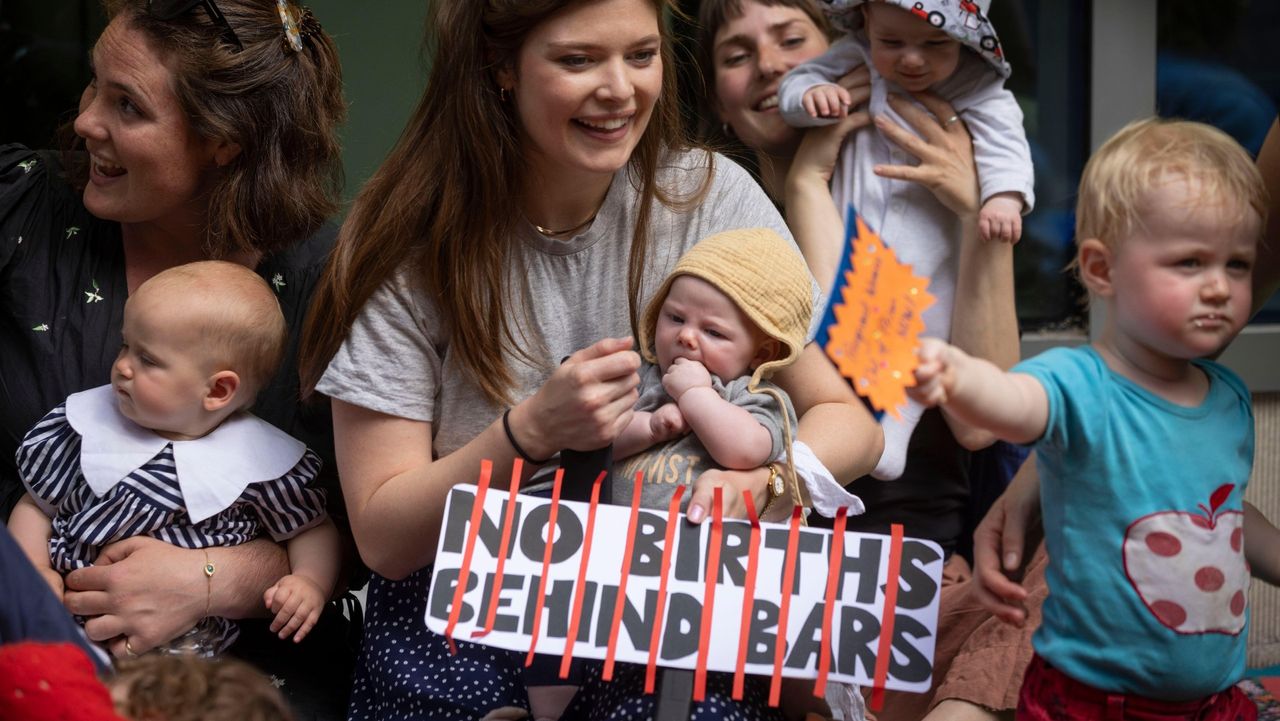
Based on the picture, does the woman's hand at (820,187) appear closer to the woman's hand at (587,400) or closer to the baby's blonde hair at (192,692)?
the woman's hand at (587,400)

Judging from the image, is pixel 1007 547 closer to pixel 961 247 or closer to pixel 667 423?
pixel 667 423

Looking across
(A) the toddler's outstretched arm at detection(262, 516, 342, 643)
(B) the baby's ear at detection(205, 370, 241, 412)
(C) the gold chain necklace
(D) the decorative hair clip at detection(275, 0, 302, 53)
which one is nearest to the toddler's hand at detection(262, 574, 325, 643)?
(A) the toddler's outstretched arm at detection(262, 516, 342, 643)

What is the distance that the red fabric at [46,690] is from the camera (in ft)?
4.15

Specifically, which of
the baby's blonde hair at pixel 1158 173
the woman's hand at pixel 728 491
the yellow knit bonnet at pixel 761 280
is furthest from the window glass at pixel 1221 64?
the woman's hand at pixel 728 491

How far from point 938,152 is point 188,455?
1.40m

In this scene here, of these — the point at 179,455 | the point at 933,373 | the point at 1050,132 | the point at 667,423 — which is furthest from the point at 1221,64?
the point at 179,455

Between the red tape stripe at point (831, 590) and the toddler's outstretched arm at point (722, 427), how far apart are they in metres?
0.16

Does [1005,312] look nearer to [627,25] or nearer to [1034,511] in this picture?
[1034,511]

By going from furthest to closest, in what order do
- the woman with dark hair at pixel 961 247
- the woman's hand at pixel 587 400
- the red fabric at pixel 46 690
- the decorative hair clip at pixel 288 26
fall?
the decorative hair clip at pixel 288 26 < the woman with dark hair at pixel 961 247 < the woman's hand at pixel 587 400 < the red fabric at pixel 46 690

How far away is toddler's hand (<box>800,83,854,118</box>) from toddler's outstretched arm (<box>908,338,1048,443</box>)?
106 centimetres

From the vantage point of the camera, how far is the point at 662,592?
1.72 metres

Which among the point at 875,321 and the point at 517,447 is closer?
the point at 875,321

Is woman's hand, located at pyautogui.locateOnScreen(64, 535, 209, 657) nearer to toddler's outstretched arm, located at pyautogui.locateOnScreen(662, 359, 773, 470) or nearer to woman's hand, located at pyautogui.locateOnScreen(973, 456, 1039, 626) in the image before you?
toddler's outstretched arm, located at pyautogui.locateOnScreen(662, 359, 773, 470)

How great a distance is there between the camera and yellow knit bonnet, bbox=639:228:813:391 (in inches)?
75.8
